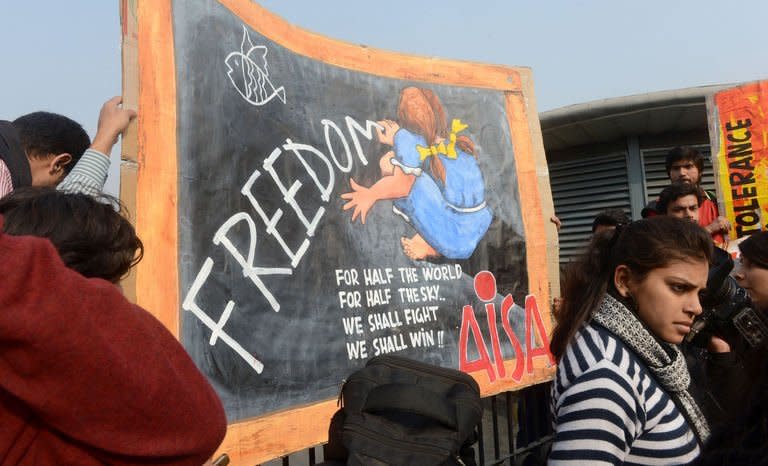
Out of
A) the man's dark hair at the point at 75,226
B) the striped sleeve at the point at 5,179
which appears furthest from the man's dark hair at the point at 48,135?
the man's dark hair at the point at 75,226

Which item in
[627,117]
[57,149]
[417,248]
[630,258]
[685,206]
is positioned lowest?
[630,258]

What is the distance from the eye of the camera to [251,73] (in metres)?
2.72

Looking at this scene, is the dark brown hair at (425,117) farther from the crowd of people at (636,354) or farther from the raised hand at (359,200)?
the crowd of people at (636,354)

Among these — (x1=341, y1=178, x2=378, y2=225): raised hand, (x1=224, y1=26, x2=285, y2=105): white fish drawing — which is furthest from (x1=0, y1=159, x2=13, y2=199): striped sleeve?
(x1=341, y1=178, x2=378, y2=225): raised hand

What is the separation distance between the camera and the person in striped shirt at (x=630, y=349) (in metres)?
1.64

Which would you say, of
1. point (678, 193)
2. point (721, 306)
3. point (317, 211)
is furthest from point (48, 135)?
point (678, 193)

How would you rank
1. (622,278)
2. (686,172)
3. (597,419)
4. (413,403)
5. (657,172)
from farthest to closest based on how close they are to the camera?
1. (657,172)
2. (686,172)
3. (622,278)
4. (597,419)
5. (413,403)

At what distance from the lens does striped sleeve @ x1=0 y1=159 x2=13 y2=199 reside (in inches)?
75.3

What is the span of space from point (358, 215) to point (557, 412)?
1551mm

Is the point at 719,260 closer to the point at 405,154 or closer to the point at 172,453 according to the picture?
the point at 405,154

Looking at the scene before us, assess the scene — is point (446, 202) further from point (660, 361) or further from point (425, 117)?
point (660, 361)

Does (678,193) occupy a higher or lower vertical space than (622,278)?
higher

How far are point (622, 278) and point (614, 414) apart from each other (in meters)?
0.56

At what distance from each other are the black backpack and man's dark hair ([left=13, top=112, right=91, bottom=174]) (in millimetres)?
1358
